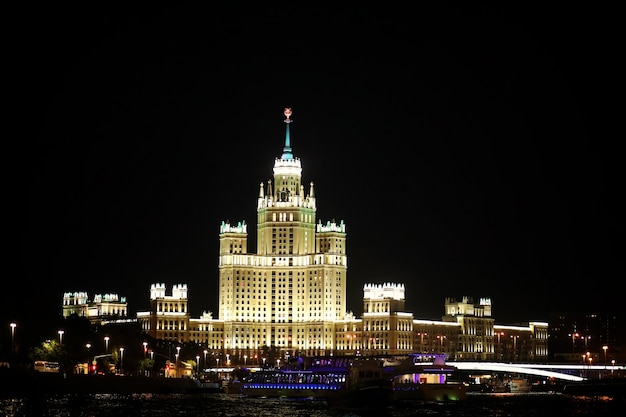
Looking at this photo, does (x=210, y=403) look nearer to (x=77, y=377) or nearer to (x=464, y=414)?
(x=77, y=377)

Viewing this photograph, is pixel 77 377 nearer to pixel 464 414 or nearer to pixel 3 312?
pixel 3 312

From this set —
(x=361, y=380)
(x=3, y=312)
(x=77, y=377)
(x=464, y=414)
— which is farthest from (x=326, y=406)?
(x=3, y=312)

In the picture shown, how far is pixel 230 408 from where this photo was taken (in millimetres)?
176250

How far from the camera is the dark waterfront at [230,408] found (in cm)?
15612

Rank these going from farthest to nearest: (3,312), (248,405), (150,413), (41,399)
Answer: (3,312)
(248,405)
(41,399)
(150,413)

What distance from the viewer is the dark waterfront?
15612 cm

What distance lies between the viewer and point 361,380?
191m

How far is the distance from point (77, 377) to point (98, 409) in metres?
36.1

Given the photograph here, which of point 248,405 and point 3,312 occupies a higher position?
point 3,312

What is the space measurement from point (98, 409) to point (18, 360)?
42.1 metres

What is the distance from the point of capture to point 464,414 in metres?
174

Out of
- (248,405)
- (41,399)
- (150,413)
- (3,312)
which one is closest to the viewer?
(150,413)

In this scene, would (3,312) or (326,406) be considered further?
(3,312)

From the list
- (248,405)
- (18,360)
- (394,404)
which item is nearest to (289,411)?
(248,405)
